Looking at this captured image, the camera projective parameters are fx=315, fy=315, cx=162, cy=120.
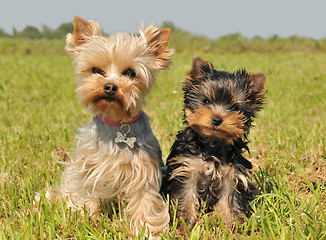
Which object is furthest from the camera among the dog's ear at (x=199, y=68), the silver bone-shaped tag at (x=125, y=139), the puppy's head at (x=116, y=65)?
the dog's ear at (x=199, y=68)

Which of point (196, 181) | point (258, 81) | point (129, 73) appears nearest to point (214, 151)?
point (196, 181)

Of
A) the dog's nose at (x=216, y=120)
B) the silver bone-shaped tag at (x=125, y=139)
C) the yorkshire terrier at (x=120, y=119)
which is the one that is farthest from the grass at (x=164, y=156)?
the dog's nose at (x=216, y=120)

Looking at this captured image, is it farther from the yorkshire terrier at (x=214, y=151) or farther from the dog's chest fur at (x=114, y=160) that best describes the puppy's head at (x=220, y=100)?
the dog's chest fur at (x=114, y=160)

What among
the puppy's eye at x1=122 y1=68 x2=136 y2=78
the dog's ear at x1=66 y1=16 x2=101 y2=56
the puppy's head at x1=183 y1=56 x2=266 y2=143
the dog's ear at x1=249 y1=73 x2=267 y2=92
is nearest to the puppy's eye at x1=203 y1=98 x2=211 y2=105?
the puppy's head at x1=183 y1=56 x2=266 y2=143

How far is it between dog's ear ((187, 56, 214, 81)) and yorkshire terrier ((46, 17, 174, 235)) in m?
0.32

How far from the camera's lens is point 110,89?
331cm

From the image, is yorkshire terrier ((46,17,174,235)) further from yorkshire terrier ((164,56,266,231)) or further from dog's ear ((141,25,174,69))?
yorkshire terrier ((164,56,266,231))

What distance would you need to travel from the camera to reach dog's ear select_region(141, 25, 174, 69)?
3723 mm

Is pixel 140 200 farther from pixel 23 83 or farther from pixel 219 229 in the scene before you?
pixel 23 83

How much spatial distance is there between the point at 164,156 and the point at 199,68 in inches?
90.9

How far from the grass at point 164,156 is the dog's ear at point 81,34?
0.37 m

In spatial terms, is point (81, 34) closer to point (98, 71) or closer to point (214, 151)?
point (98, 71)

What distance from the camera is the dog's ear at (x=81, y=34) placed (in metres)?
3.67

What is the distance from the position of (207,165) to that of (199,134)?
0.37 m
